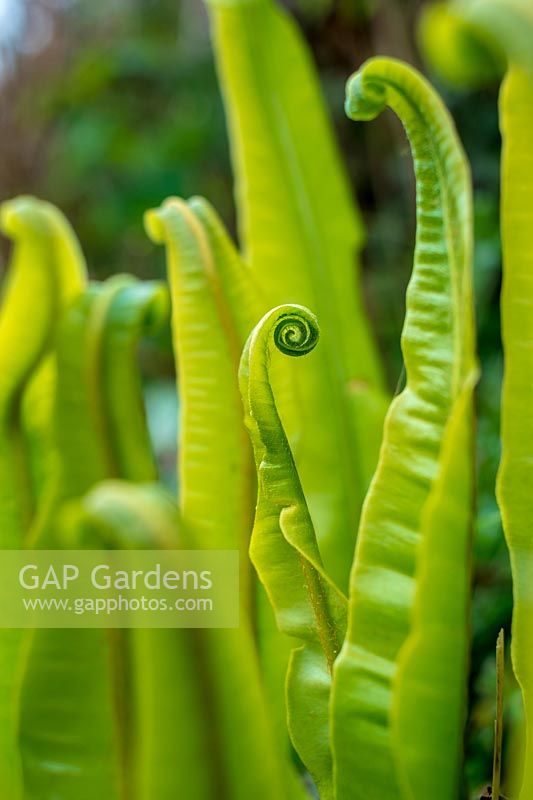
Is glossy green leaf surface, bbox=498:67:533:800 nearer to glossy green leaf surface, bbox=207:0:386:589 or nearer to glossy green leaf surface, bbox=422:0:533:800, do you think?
glossy green leaf surface, bbox=422:0:533:800

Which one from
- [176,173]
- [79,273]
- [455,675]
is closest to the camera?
[455,675]

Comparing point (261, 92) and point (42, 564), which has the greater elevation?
point (261, 92)

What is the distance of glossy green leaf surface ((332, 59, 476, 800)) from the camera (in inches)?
10.7

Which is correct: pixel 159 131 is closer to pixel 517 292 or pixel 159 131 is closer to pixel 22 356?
pixel 22 356

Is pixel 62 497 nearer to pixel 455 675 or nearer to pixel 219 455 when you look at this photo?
Answer: pixel 219 455

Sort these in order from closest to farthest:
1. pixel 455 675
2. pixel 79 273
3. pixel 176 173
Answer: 1. pixel 455 675
2. pixel 79 273
3. pixel 176 173

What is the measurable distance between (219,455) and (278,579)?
9 cm

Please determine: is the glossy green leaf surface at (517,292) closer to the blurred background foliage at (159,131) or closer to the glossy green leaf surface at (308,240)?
the glossy green leaf surface at (308,240)

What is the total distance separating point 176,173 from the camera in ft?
6.63

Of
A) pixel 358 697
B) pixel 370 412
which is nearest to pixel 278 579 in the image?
pixel 358 697

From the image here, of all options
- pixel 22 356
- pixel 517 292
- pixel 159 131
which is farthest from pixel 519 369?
pixel 159 131

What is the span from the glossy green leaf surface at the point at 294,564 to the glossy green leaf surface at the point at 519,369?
61 mm

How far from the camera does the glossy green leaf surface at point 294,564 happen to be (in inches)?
11.2

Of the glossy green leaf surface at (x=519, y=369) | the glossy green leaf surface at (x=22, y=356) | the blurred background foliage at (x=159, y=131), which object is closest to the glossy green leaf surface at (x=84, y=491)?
the glossy green leaf surface at (x=22, y=356)
